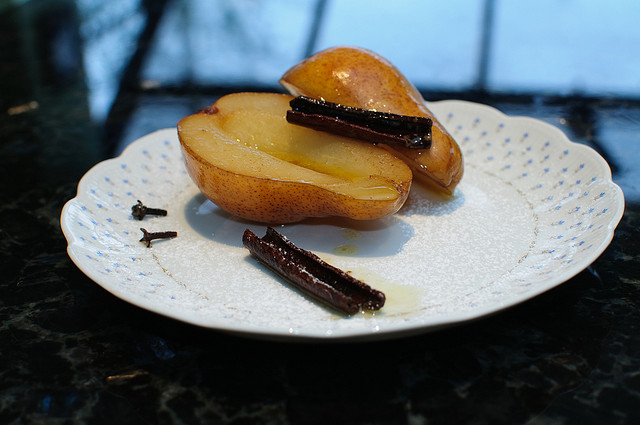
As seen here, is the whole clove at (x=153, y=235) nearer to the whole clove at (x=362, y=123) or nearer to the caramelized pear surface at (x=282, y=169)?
the caramelized pear surface at (x=282, y=169)

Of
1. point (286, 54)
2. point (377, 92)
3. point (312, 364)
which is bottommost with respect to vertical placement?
point (312, 364)

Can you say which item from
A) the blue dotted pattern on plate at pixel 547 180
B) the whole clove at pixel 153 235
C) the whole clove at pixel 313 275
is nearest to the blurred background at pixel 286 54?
the blue dotted pattern on plate at pixel 547 180

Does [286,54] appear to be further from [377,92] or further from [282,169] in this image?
[282,169]

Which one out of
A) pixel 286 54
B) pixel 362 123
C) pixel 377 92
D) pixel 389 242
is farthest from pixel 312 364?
pixel 286 54

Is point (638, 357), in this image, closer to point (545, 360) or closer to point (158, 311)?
point (545, 360)

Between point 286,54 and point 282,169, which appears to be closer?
point 282,169

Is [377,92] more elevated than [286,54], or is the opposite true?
[377,92]

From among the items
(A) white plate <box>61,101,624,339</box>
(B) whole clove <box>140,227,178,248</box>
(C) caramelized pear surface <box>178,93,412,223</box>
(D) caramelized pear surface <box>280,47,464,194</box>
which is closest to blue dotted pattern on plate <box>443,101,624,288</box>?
(A) white plate <box>61,101,624,339</box>
